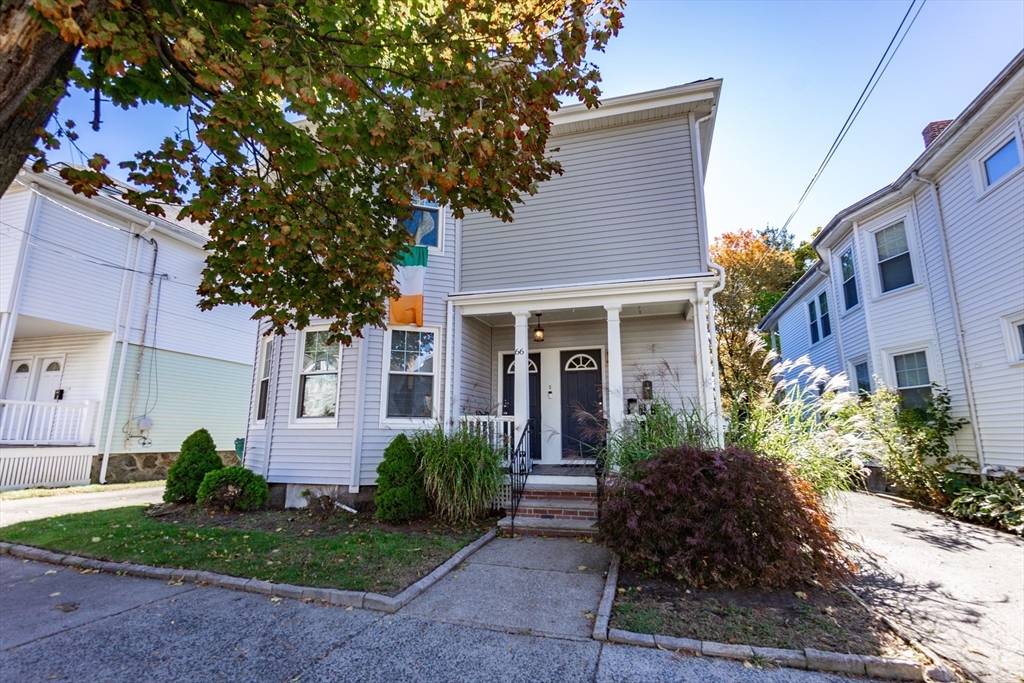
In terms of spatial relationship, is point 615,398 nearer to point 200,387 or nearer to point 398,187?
point 398,187

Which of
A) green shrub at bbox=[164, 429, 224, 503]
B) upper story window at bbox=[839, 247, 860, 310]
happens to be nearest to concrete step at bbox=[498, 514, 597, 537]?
green shrub at bbox=[164, 429, 224, 503]

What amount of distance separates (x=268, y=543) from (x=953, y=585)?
7.70 metres

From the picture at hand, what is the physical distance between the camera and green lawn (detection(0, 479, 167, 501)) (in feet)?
32.5

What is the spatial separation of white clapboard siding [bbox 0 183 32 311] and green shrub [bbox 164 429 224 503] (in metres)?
6.14

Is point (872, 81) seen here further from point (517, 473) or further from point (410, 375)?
point (410, 375)

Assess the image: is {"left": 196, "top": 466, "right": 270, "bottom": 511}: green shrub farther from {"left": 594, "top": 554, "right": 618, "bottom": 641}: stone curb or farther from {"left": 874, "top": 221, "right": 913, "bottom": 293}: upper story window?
{"left": 874, "top": 221, "right": 913, "bottom": 293}: upper story window

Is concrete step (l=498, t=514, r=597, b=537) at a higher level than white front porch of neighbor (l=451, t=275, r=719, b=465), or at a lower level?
lower

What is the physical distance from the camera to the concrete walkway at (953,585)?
356 cm

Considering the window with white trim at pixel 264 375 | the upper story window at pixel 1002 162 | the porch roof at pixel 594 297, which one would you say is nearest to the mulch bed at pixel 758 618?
the porch roof at pixel 594 297

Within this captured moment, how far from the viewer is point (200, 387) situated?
15062mm

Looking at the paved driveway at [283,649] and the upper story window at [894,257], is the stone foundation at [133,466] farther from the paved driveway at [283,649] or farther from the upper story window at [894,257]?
the upper story window at [894,257]

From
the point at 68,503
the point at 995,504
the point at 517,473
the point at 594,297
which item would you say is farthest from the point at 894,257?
the point at 68,503

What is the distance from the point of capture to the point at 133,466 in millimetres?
13172

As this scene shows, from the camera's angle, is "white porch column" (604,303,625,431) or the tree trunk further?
"white porch column" (604,303,625,431)
